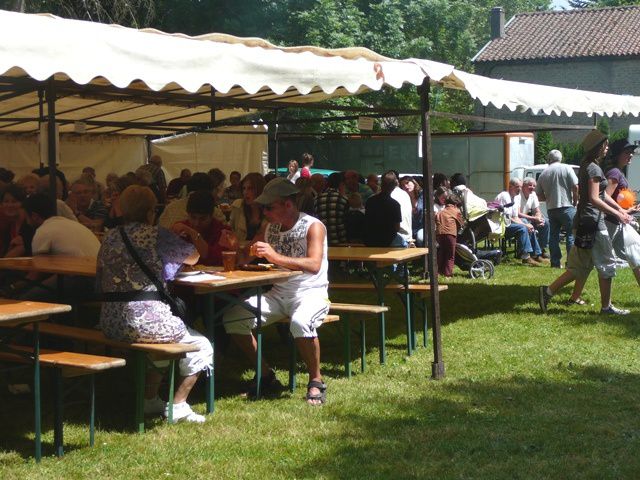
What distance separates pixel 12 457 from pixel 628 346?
5.14 m

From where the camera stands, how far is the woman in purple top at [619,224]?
396 inches

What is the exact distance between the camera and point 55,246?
291 inches

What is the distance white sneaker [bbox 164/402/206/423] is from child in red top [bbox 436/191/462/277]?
7738 millimetres

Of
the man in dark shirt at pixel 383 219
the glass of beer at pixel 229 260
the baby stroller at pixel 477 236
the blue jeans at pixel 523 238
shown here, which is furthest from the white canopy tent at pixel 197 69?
the blue jeans at pixel 523 238

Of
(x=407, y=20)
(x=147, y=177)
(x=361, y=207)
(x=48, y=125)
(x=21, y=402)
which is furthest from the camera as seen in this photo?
(x=407, y=20)

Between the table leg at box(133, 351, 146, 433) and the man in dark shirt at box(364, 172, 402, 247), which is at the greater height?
the man in dark shirt at box(364, 172, 402, 247)

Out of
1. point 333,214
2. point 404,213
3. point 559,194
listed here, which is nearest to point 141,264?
point 333,214

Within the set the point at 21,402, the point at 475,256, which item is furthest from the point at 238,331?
the point at 475,256

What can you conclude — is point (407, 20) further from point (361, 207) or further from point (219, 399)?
point (219, 399)

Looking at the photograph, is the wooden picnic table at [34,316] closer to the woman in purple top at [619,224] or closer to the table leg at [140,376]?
the table leg at [140,376]

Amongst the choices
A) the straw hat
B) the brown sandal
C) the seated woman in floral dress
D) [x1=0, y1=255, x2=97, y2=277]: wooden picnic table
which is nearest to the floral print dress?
the seated woman in floral dress

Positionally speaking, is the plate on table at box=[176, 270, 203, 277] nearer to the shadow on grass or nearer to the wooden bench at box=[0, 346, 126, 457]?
the wooden bench at box=[0, 346, 126, 457]

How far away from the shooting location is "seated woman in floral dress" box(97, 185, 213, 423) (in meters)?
5.80

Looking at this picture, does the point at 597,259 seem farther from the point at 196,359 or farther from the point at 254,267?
the point at 196,359
